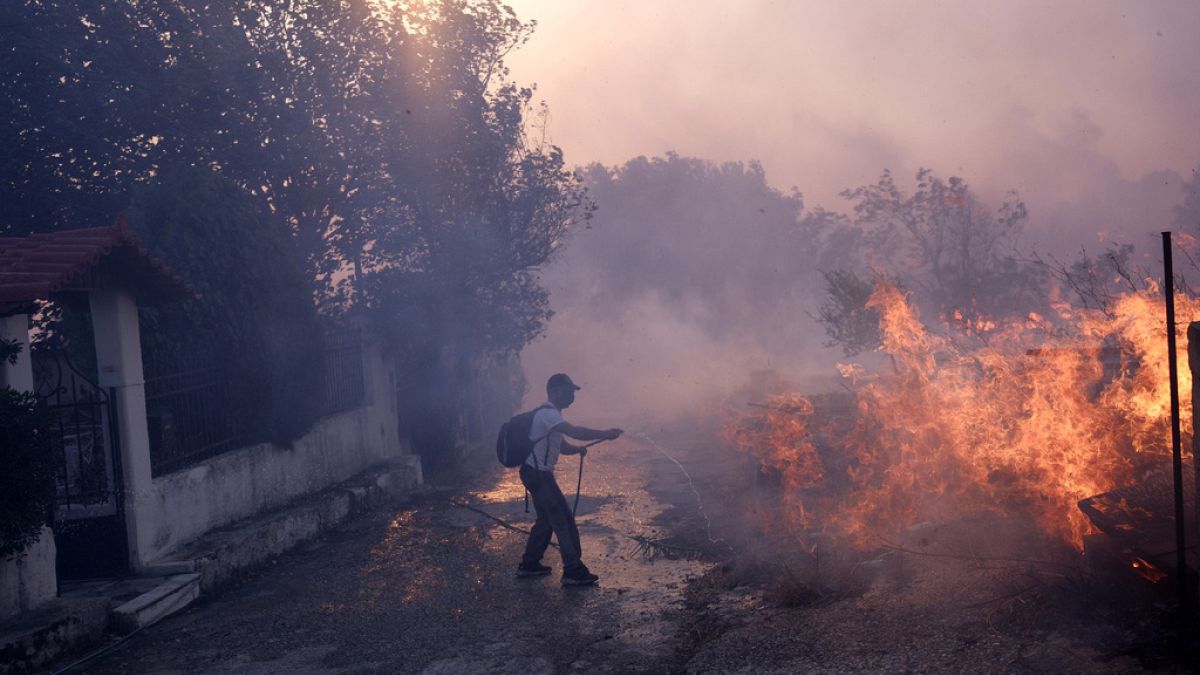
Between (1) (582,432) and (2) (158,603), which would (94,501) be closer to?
(2) (158,603)

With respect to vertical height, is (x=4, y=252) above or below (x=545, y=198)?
below

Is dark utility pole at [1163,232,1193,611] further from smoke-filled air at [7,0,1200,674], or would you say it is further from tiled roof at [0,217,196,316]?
tiled roof at [0,217,196,316]

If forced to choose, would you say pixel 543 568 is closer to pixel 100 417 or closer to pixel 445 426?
pixel 100 417

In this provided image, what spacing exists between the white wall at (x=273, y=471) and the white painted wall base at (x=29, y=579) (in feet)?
4.08

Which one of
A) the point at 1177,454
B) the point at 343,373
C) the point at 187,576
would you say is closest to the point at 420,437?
the point at 343,373

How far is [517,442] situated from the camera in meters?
8.98

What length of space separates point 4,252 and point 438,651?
497 cm

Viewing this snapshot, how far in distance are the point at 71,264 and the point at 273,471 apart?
4.73m

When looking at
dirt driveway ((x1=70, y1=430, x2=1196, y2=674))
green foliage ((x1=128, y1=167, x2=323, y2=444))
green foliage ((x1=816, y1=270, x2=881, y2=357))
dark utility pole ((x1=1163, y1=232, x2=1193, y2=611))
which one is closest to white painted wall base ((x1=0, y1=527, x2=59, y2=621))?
dirt driveway ((x1=70, y1=430, x2=1196, y2=674))

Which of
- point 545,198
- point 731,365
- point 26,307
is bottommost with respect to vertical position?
point 731,365

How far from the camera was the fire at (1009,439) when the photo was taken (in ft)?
25.4

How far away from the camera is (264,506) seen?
11703 mm

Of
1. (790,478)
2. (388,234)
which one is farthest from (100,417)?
(388,234)

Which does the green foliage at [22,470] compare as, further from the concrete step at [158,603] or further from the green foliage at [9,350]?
the concrete step at [158,603]
